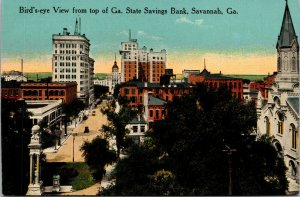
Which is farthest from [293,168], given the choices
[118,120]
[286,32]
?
[118,120]

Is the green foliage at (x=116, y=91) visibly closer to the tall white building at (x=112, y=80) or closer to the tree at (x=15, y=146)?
the tall white building at (x=112, y=80)

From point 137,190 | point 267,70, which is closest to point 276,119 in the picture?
point 267,70

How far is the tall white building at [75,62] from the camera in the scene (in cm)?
1308

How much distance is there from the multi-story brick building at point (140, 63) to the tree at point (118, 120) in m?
1.07

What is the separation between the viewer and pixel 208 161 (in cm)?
1222

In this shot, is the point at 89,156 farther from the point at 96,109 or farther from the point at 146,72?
the point at 146,72

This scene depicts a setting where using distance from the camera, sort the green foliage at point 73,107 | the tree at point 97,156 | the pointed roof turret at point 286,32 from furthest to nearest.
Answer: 1. the green foliage at point 73,107
2. the tree at point 97,156
3. the pointed roof turret at point 286,32

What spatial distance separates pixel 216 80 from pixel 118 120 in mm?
3671

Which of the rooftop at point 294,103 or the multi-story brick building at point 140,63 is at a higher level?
the multi-story brick building at point 140,63

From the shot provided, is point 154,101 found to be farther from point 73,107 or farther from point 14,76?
point 14,76

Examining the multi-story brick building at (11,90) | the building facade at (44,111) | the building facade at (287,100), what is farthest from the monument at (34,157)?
the building facade at (287,100)

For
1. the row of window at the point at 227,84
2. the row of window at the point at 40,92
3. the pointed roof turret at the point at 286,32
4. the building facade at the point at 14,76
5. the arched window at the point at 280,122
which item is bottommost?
the arched window at the point at 280,122

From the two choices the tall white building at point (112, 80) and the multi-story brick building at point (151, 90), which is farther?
the multi-story brick building at point (151, 90)

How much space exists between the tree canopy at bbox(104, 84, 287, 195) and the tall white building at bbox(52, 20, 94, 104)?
3.41 m
